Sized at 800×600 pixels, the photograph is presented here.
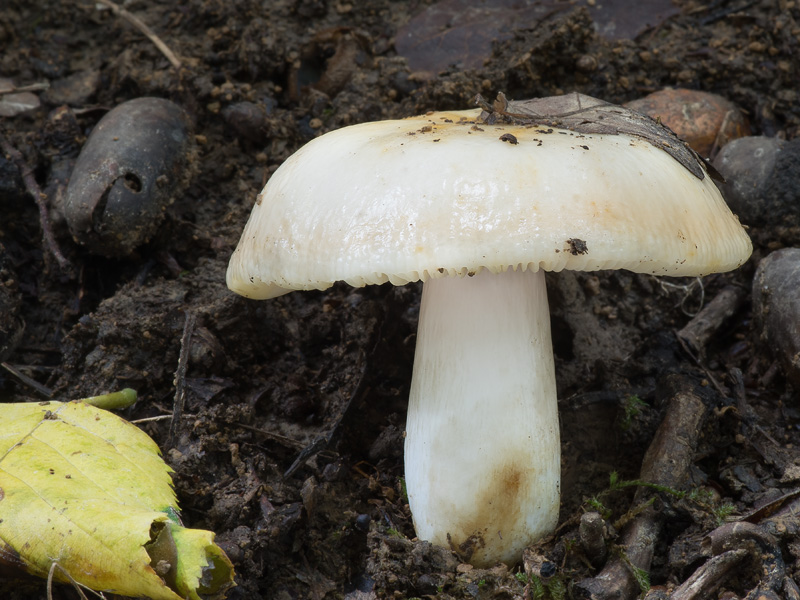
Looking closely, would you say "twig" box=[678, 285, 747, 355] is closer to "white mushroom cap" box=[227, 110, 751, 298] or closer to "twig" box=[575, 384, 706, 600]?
"twig" box=[575, 384, 706, 600]

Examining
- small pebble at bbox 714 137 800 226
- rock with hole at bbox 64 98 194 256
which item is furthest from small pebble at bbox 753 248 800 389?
rock with hole at bbox 64 98 194 256

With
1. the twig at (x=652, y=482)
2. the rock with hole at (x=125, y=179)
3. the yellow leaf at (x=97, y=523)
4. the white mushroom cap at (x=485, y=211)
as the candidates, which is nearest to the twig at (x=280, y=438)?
the yellow leaf at (x=97, y=523)

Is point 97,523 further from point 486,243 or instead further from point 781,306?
point 781,306

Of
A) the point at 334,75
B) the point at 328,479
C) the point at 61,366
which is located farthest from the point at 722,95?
the point at 61,366

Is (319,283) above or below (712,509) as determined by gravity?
above

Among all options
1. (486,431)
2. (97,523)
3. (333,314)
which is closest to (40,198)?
(333,314)

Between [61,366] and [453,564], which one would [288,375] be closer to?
[61,366]
